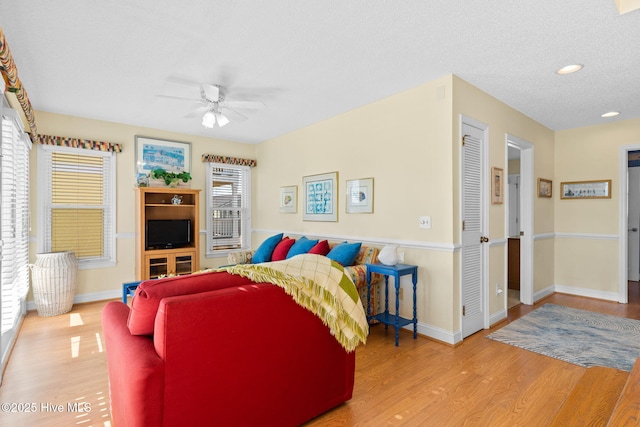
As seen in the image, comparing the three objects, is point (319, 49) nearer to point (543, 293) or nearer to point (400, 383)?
point (400, 383)

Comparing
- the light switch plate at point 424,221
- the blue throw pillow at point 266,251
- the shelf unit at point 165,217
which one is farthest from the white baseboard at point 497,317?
A: the shelf unit at point 165,217

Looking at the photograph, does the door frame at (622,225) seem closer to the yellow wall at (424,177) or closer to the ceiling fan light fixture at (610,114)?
the yellow wall at (424,177)

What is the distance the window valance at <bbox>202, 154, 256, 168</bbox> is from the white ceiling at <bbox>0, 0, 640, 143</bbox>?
63.1 inches

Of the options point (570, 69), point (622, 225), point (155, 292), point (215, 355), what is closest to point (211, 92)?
point (155, 292)

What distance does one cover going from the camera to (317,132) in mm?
4762

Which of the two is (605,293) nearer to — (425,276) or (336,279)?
(425,276)

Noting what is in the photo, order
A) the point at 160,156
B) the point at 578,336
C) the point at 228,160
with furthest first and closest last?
the point at 228,160, the point at 160,156, the point at 578,336

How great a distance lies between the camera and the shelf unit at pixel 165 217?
185 inches

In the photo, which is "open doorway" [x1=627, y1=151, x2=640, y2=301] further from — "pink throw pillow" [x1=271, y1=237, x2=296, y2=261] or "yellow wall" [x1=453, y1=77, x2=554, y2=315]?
"pink throw pillow" [x1=271, y1=237, x2=296, y2=261]

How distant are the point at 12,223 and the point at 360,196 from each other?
3.56 metres

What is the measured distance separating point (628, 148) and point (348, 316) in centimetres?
494

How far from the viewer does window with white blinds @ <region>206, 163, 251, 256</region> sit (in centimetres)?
571

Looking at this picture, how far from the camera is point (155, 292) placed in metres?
1.52

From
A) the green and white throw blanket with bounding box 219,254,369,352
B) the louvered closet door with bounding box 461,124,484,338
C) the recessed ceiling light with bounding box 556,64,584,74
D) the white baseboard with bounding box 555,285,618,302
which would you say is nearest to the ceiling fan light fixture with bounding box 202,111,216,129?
the green and white throw blanket with bounding box 219,254,369,352
